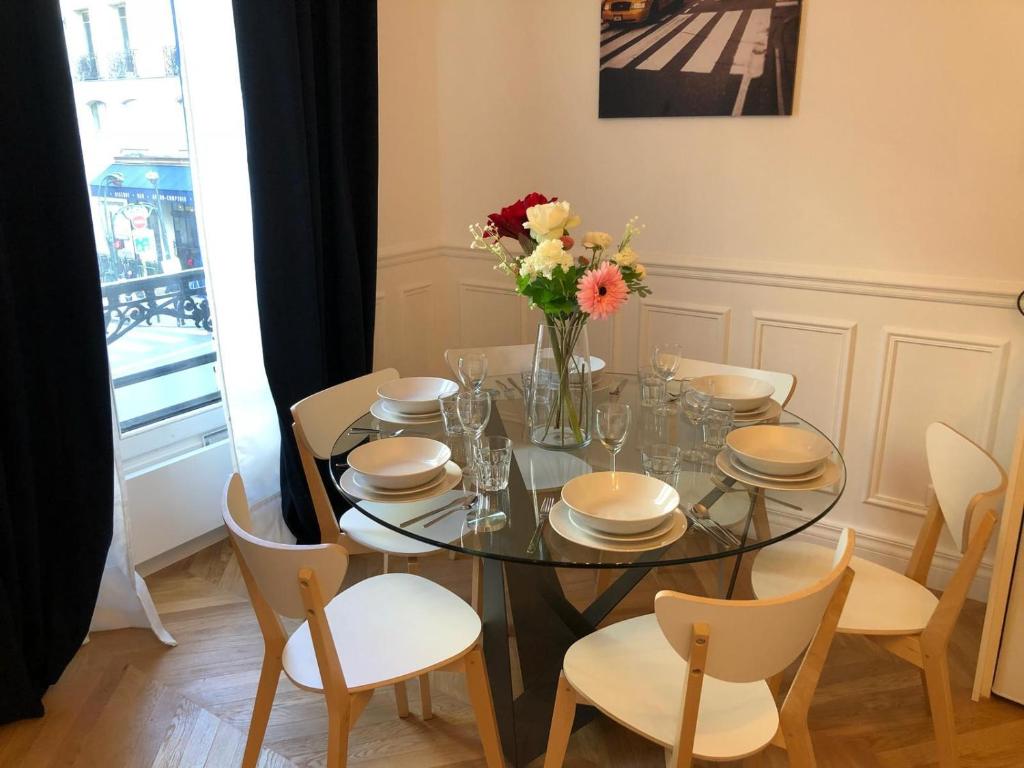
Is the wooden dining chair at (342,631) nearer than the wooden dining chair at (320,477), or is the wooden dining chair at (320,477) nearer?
the wooden dining chair at (342,631)

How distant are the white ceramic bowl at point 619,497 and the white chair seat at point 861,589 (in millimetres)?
457

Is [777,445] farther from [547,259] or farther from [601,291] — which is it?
[547,259]

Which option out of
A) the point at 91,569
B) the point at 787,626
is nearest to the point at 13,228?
the point at 91,569

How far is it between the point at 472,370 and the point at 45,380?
1.25 meters

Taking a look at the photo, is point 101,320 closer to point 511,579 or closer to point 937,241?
point 511,579

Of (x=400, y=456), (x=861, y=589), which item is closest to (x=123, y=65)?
(x=400, y=456)

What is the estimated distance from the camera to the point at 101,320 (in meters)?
2.47

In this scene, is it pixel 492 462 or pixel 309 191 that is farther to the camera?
pixel 309 191

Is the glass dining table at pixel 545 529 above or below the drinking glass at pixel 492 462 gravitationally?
below

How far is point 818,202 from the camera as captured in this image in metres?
2.98

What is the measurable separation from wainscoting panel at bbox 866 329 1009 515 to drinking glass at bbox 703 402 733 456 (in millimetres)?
1063

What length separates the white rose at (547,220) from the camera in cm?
196

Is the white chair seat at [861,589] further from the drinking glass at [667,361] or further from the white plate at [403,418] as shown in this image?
the white plate at [403,418]

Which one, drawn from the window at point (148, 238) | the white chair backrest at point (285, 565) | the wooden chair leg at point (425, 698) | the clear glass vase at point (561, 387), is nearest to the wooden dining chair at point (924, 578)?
the clear glass vase at point (561, 387)
